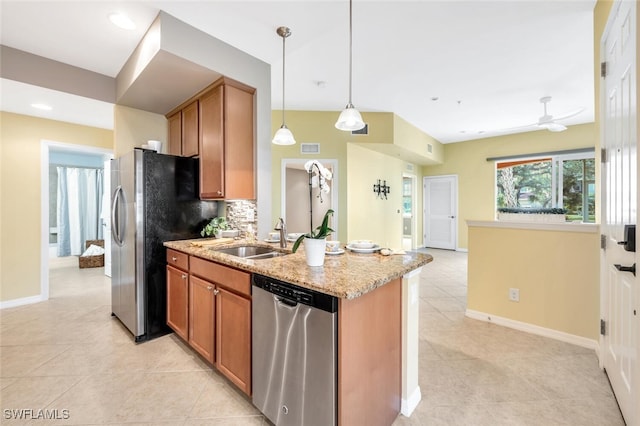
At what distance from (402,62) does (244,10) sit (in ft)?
6.15

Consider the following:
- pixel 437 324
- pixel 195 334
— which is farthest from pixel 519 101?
pixel 195 334

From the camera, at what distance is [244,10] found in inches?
83.8

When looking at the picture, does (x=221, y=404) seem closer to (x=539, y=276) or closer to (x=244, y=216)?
(x=244, y=216)

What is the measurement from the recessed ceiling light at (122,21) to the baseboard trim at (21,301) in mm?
3652

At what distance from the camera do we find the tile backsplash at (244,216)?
A: 276cm

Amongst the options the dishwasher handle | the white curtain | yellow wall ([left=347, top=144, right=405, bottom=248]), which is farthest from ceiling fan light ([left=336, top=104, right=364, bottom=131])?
the white curtain

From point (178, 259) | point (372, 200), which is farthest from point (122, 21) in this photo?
point (372, 200)

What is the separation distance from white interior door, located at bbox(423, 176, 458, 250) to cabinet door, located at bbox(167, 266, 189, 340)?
6.98 meters

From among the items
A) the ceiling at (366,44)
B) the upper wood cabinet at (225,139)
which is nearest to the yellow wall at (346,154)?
the ceiling at (366,44)

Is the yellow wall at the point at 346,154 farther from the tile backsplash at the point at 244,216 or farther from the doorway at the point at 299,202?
the tile backsplash at the point at 244,216

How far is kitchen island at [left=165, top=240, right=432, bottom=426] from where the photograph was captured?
1211 millimetres

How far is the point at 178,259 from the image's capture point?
2.42m

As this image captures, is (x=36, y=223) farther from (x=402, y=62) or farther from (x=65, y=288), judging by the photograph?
(x=402, y=62)

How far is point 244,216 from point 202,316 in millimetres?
1098
